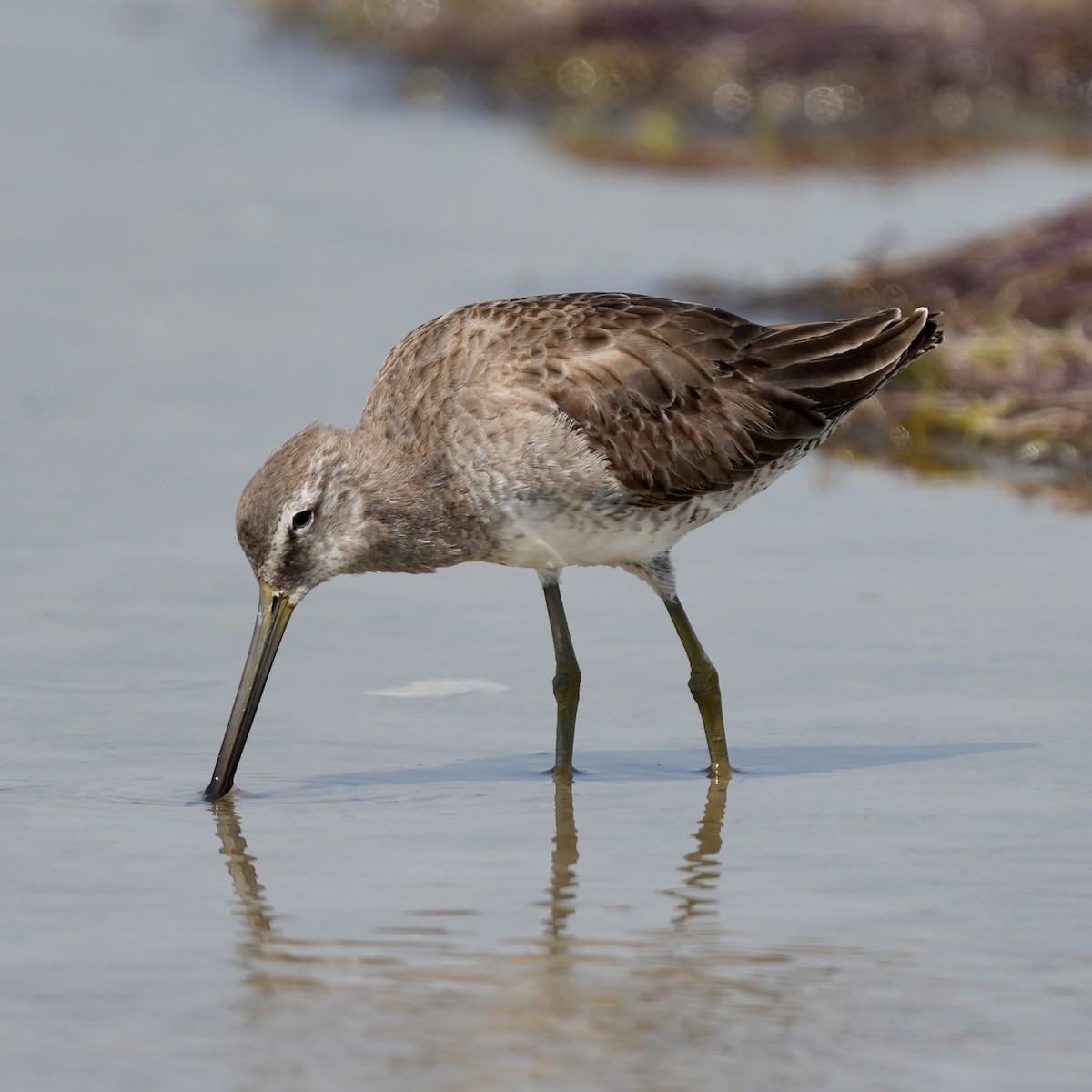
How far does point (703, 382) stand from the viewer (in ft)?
21.6

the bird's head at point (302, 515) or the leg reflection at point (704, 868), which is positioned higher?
the bird's head at point (302, 515)

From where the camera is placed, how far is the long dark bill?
19.2 ft

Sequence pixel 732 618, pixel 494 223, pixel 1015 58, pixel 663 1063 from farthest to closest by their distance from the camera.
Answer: pixel 1015 58 < pixel 494 223 < pixel 732 618 < pixel 663 1063

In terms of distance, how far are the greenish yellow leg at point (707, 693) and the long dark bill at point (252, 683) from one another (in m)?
1.13

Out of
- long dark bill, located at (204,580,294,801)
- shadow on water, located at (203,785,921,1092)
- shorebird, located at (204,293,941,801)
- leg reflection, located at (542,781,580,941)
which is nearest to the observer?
shadow on water, located at (203,785,921,1092)

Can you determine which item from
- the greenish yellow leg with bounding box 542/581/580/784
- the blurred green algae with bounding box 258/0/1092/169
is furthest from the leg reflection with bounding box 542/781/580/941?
the blurred green algae with bounding box 258/0/1092/169

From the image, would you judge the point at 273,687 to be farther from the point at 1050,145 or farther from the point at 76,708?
the point at 1050,145

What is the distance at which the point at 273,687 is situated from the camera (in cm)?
672

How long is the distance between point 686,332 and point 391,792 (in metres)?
1.68

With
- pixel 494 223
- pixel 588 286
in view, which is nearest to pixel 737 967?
pixel 588 286

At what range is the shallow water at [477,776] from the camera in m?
4.38

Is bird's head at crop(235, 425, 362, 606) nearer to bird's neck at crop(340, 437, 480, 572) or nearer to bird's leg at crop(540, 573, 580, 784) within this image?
bird's neck at crop(340, 437, 480, 572)

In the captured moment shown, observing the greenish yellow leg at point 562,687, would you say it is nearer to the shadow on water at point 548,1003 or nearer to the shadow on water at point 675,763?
the shadow on water at point 675,763

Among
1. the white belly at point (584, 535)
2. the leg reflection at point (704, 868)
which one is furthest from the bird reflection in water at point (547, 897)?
the white belly at point (584, 535)
